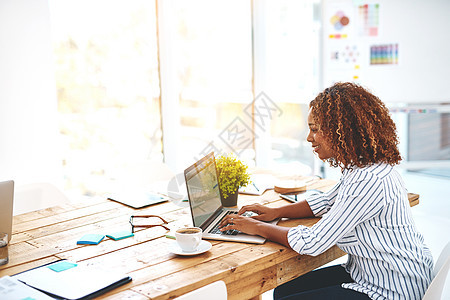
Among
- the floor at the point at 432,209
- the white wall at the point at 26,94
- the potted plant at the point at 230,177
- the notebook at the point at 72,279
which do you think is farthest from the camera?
the floor at the point at 432,209

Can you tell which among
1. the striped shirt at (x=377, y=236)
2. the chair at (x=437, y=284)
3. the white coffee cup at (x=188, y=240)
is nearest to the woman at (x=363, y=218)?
the striped shirt at (x=377, y=236)

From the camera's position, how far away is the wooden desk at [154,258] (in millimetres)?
1440

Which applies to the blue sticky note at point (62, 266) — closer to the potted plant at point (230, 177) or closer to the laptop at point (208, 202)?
the laptop at point (208, 202)

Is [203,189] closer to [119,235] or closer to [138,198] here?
[119,235]

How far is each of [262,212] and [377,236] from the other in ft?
1.62

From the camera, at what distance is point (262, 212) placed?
1.99 meters

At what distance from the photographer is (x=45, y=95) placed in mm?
3375

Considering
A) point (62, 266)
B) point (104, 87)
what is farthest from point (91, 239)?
point (104, 87)

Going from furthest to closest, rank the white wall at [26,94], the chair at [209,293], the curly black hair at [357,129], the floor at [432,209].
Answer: the floor at [432,209] → the white wall at [26,94] → the curly black hair at [357,129] → the chair at [209,293]

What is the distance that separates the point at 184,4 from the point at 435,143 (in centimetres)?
280

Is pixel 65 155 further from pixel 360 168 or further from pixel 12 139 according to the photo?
pixel 360 168

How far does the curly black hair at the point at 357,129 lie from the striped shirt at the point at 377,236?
0.18 feet

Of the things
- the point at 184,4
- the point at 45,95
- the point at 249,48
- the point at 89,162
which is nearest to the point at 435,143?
the point at 249,48

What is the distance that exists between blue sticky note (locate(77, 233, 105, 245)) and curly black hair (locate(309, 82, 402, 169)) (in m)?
0.91
